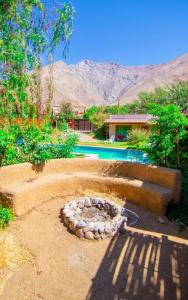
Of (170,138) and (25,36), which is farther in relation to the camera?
(170,138)

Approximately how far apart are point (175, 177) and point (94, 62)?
200 meters

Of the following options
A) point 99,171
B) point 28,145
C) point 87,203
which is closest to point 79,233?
point 87,203

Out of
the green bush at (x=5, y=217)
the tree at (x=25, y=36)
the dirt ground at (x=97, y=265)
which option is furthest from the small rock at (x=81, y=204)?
the tree at (x=25, y=36)

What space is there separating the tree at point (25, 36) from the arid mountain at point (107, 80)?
77900 mm

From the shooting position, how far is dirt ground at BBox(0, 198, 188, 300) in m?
5.12

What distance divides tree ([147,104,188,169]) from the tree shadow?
12.7 ft

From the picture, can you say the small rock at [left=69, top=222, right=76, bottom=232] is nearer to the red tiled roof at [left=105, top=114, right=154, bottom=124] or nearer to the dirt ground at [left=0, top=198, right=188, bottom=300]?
the dirt ground at [left=0, top=198, right=188, bottom=300]

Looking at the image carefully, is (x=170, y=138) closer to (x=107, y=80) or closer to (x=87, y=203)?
(x=87, y=203)

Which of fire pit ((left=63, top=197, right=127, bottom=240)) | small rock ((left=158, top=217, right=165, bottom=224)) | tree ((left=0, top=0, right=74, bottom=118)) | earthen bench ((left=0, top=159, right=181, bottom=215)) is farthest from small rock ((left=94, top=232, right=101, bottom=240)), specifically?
tree ((left=0, top=0, right=74, bottom=118))

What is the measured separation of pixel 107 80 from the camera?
565ft

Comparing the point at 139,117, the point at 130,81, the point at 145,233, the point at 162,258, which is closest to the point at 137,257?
the point at 162,258

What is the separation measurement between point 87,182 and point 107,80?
169486 mm

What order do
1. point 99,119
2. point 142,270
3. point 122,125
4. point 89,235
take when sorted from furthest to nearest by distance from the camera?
1. point 99,119
2. point 122,125
3. point 89,235
4. point 142,270

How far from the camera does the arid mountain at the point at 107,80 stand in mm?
116562
